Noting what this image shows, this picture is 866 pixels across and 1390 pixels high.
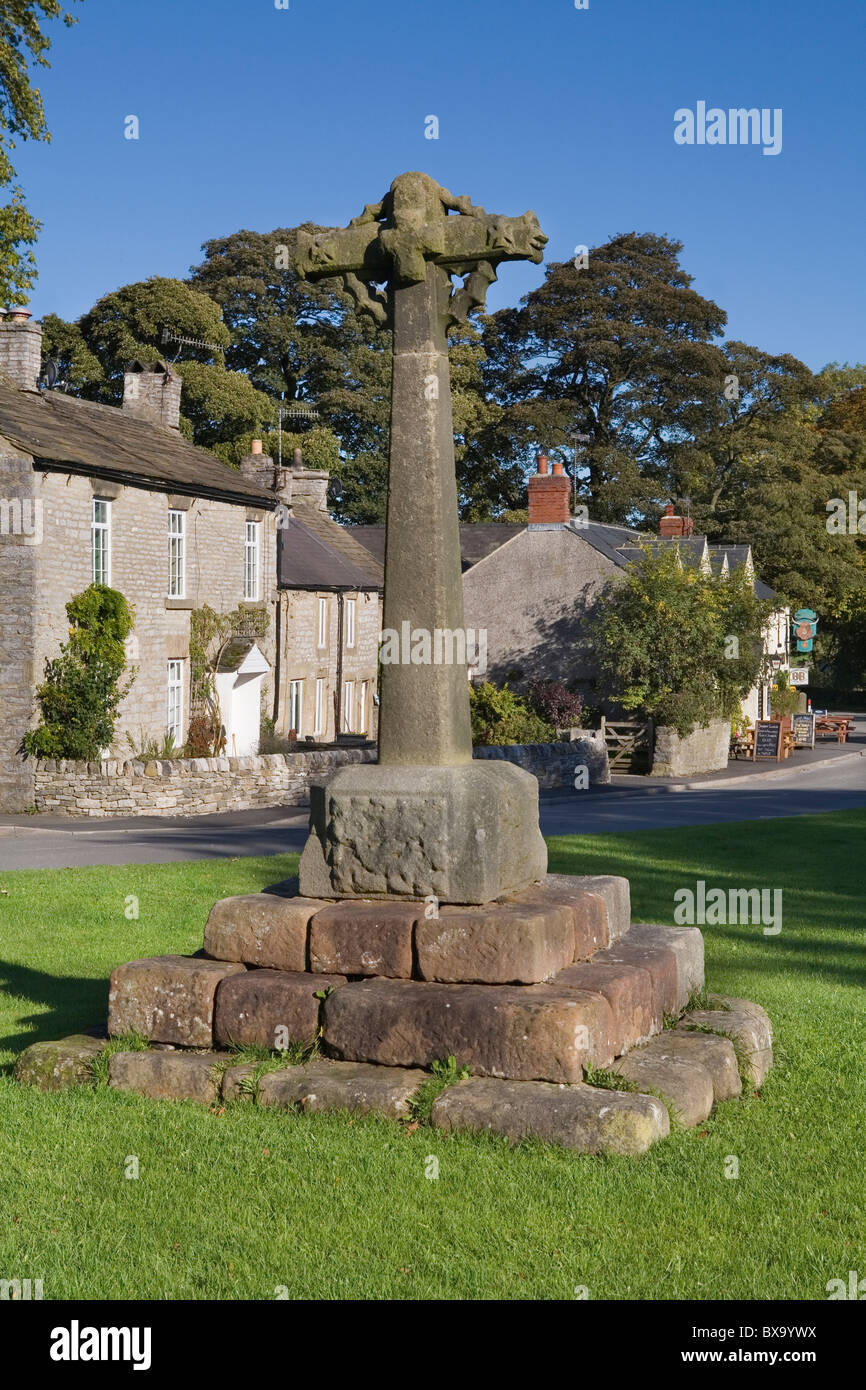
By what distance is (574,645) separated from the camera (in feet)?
120

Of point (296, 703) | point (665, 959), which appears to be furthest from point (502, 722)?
point (665, 959)

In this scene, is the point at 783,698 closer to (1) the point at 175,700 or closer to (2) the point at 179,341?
(2) the point at 179,341

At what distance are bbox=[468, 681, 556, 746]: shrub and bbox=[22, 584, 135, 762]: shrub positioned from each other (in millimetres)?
10022

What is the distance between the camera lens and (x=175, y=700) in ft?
91.0

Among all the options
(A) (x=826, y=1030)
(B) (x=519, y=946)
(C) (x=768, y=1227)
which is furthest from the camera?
(A) (x=826, y=1030)

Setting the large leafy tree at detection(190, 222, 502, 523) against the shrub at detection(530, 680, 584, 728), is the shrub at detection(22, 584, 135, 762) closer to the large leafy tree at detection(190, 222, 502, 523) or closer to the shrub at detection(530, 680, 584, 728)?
the shrub at detection(530, 680, 584, 728)

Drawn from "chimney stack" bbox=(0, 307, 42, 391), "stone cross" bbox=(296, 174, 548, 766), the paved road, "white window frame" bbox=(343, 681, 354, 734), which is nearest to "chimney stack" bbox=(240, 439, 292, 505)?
"white window frame" bbox=(343, 681, 354, 734)

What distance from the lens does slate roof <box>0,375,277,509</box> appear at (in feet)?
76.7

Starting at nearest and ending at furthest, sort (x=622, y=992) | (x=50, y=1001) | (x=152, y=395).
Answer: (x=622, y=992)
(x=50, y=1001)
(x=152, y=395)

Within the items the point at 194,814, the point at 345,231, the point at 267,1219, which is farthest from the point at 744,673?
the point at 267,1219

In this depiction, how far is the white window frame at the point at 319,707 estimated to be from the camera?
3688 centimetres

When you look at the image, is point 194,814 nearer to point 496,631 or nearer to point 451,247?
point 496,631

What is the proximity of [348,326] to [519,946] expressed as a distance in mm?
50382

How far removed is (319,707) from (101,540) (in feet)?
42.4
